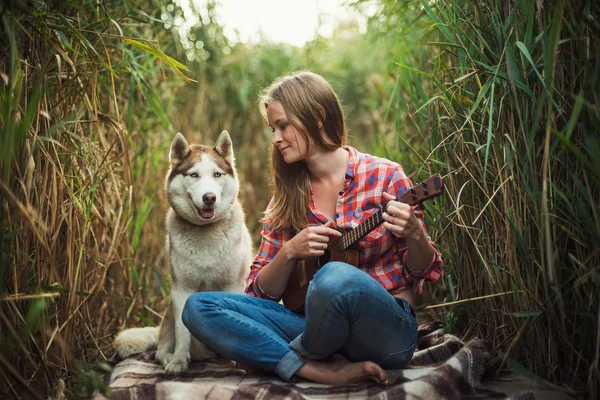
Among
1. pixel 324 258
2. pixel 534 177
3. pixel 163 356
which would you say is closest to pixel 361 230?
pixel 324 258

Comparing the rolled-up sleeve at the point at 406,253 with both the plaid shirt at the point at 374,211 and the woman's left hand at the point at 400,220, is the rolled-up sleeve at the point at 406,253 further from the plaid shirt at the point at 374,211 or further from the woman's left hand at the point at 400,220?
the woman's left hand at the point at 400,220

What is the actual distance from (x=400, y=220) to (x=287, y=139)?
2.06 ft

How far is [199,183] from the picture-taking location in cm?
246

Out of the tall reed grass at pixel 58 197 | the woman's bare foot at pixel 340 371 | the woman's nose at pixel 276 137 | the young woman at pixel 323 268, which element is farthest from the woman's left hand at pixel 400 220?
the tall reed grass at pixel 58 197

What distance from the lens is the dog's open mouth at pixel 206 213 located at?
8.02 feet

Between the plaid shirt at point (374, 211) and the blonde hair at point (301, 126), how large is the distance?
10 cm

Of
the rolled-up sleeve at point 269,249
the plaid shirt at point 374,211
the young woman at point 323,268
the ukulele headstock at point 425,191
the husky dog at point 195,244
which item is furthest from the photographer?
the husky dog at point 195,244

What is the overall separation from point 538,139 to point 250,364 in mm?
1324

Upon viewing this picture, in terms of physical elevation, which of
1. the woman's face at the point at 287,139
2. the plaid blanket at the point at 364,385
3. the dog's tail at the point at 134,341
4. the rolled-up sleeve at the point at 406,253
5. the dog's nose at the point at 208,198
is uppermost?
the woman's face at the point at 287,139

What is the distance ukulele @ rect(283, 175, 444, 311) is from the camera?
177 centimetres

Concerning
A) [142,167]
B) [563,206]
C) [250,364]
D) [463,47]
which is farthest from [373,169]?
[142,167]

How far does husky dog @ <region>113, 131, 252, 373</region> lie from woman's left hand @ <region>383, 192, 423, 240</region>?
35.5 inches

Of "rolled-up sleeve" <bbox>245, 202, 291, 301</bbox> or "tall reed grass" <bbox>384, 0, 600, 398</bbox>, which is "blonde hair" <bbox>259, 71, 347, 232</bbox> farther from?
"tall reed grass" <bbox>384, 0, 600, 398</bbox>

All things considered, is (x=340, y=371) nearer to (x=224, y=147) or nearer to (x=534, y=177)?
(x=534, y=177)
